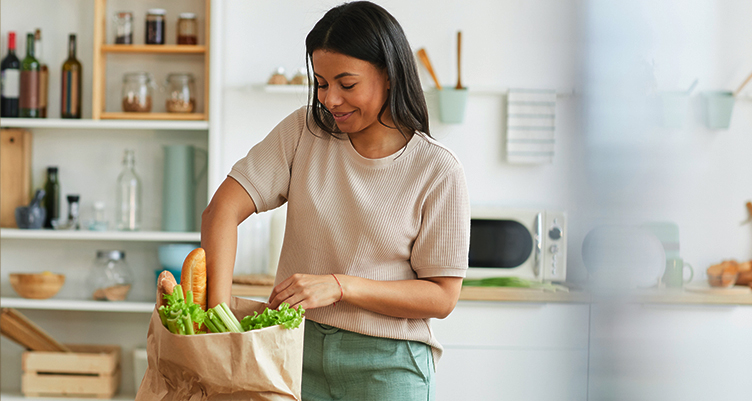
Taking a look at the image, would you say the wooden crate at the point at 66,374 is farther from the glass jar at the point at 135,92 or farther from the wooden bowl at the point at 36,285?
the glass jar at the point at 135,92

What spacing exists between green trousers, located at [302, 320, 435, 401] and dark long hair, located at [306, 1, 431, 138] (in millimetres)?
322

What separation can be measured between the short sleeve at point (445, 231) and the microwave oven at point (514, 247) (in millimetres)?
1502

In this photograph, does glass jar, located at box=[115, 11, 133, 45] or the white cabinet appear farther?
glass jar, located at box=[115, 11, 133, 45]

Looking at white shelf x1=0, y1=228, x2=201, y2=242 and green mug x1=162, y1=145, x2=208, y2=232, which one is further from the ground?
green mug x1=162, y1=145, x2=208, y2=232

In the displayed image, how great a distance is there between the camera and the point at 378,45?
85cm

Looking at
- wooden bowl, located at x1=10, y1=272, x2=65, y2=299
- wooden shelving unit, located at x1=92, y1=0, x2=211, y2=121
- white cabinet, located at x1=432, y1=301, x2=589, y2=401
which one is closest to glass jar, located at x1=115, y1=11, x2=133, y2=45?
Result: wooden shelving unit, located at x1=92, y1=0, x2=211, y2=121

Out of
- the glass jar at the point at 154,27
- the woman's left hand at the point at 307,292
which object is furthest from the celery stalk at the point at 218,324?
the glass jar at the point at 154,27

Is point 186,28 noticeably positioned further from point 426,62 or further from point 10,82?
point 426,62

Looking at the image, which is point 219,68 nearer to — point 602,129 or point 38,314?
point 38,314

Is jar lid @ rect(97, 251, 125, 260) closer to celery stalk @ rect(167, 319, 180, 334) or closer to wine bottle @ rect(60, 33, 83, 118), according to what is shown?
wine bottle @ rect(60, 33, 83, 118)

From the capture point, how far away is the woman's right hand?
0.86 meters

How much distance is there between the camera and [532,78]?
2713 millimetres

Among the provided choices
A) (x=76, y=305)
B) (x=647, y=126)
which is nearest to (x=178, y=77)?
(x=76, y=305)

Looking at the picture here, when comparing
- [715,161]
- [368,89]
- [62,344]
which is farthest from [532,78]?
[715,161]
